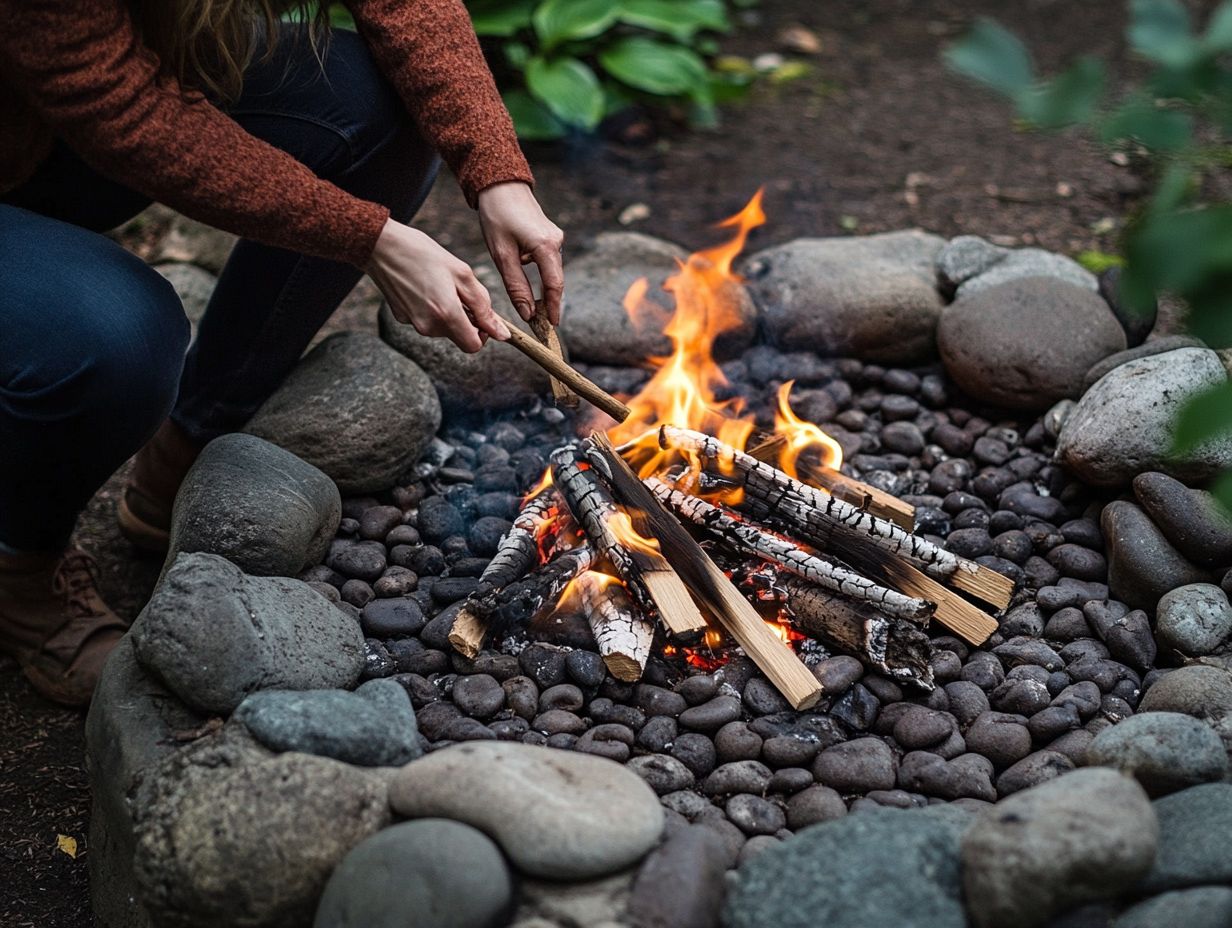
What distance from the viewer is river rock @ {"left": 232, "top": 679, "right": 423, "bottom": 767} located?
1.78 metres

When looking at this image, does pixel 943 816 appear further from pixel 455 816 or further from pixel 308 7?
pixel 308 7

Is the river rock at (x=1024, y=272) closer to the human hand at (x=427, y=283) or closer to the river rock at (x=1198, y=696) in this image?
the river rock at (x=1198, y=696)

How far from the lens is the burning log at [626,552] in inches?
86.8

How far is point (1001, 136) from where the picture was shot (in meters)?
4.98

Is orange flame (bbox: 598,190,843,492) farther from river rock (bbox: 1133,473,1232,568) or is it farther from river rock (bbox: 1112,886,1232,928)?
river rock (bbox: 1112,886,1232,928)

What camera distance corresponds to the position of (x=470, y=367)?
307 centimetres

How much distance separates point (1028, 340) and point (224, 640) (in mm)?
2125

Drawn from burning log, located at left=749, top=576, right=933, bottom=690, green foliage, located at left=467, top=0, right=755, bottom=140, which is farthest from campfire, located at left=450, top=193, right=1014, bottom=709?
green foliage, located at left=467, top=0, right=755, bottom=140

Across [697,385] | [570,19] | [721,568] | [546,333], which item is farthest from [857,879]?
[570,19]

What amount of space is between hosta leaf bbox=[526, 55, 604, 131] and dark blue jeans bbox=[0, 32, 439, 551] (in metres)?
1.89

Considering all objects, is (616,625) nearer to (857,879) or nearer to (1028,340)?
(857,879)

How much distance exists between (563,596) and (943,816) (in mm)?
931

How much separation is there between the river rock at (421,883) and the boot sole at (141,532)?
4.89 feet

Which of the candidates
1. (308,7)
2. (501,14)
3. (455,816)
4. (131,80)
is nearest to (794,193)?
(501,14)
